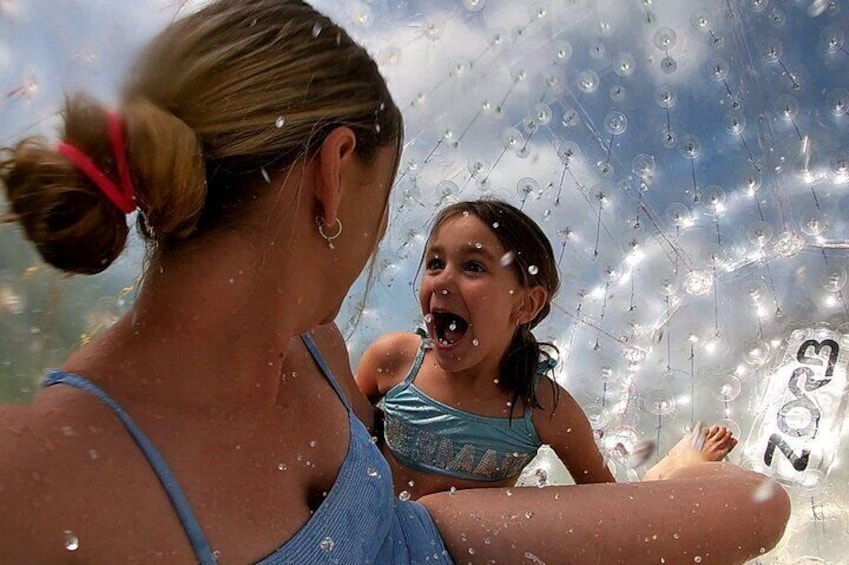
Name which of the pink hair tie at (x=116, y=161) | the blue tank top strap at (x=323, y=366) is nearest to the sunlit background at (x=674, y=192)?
the blue tank top strap at (x=323, y=366)

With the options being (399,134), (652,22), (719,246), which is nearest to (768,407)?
(719,246)

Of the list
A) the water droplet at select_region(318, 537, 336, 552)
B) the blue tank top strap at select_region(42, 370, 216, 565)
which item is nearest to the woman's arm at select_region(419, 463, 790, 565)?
the water droplet at select_region(318, 537, 336, 552)

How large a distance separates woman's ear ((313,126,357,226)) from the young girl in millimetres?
662

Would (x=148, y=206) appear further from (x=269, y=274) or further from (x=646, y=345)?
(x=646, y=345)

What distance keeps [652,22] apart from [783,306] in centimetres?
87

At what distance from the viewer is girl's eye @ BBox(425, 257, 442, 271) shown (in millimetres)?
1261

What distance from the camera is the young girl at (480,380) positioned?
1.22m

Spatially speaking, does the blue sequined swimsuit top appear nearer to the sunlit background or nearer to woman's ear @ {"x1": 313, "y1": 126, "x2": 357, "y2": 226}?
the sunlit background

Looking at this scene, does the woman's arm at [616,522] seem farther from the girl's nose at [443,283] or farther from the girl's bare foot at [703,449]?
the girl's bare foot at [703,449]

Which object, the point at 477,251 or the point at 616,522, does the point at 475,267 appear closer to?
the point at 477,251

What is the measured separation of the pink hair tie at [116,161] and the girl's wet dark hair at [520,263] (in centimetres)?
83

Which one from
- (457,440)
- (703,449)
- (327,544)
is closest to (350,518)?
(327,544)

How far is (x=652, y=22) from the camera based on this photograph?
6.79 feet

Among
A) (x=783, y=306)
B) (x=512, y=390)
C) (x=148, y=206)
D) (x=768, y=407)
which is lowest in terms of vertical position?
(x=768, y=407)
